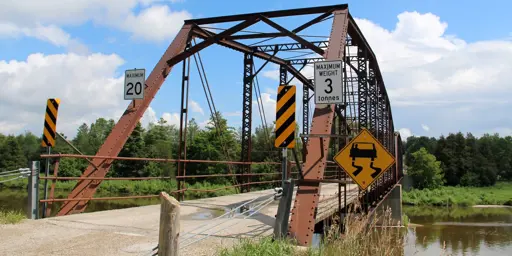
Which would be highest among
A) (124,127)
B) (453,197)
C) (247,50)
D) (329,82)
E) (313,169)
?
(247,50)

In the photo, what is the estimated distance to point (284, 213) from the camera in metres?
6.73

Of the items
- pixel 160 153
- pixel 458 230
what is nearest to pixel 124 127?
pixel 458 230

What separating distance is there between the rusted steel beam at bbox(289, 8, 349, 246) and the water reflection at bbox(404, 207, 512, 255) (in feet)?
34.9

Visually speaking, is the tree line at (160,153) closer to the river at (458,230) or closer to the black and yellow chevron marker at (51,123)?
the river at (458,230)

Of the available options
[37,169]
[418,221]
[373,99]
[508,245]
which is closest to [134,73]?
[37,169]

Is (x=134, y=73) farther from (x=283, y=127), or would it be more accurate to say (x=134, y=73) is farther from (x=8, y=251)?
(x=8, y=251)

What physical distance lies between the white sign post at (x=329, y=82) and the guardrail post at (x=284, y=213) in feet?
6.46

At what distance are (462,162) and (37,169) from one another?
284 feet

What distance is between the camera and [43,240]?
6590 mm

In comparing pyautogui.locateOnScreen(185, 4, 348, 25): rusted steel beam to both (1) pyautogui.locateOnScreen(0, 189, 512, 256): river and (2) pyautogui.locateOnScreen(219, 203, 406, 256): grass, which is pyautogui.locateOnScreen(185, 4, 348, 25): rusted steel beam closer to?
(2) pyautogui.locateOnScreen(219, 203, 406, 256): grass

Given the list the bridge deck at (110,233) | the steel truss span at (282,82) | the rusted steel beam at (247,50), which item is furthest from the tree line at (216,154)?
the bridge deck at (110,233)

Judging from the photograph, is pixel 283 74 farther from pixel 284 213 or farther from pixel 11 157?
pixel 11 157

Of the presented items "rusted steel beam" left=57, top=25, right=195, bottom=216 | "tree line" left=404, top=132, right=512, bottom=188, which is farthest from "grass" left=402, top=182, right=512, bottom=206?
"rusted steel beam" left=57, top=25, right=195, bottom=216

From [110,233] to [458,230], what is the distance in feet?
118
